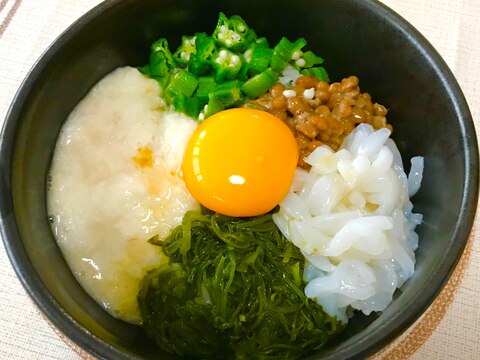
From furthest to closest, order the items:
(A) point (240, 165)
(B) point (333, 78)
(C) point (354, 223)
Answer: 1. (B) point (333, 78)
2. (A) point (240, 165)
3. (C) point (354, 223)

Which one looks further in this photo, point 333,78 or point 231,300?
point 333,78

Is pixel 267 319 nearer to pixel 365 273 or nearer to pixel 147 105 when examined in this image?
pixel 365 273

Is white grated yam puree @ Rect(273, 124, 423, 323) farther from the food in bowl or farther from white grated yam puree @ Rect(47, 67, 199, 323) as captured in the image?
white grated yam puree @ Rect(47, 67, 199, 323)

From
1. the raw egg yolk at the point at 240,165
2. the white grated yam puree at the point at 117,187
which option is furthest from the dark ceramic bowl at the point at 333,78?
the raw egg yolk at the point at 240,165

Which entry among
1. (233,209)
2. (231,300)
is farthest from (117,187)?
(231,300)

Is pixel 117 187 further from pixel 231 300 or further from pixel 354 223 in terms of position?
pixel 354 223

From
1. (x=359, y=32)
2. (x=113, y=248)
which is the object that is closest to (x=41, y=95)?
(x=113, y=248)
